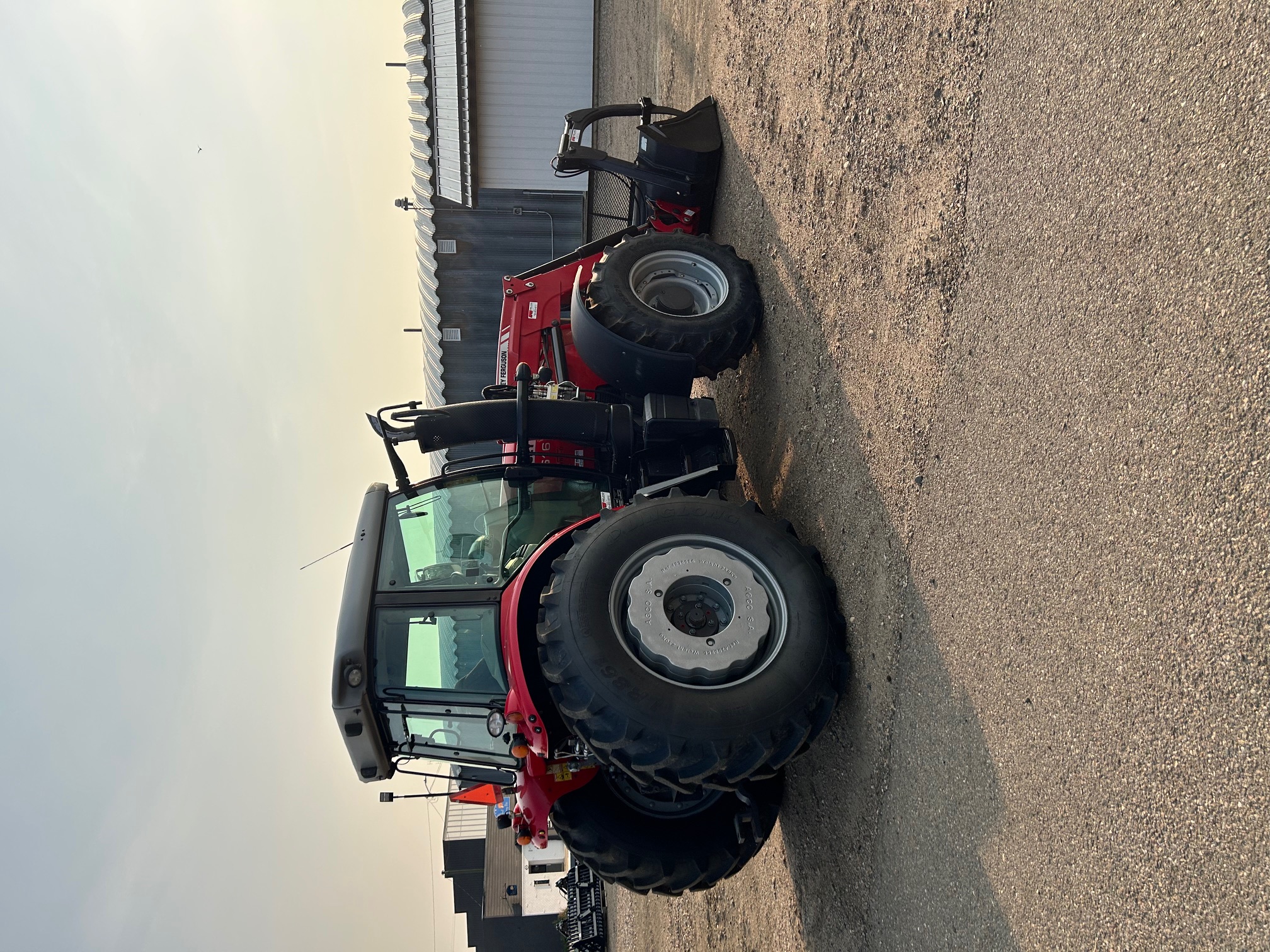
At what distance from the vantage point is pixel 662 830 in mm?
3854

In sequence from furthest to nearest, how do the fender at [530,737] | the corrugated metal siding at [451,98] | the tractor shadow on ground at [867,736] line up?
the corrugated metal siding at [451,98], the fender at [530,737], the tractor shadow on ground at [867,736]

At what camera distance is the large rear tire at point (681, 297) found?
15.3ft

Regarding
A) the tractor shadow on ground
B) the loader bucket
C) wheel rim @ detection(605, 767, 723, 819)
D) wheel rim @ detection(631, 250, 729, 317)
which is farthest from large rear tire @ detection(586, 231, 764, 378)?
wheel rim @ detection(605, 767, 723, 819)

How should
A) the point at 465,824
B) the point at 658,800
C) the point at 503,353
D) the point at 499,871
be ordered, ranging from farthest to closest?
the point at 465,824 < the point at 499,871 < the point at 503,353 < the point at 658,800

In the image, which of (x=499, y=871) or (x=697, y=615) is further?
(x=499, y=871)

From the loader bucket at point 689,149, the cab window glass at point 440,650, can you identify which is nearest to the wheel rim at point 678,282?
the loader bucket at point 689,149

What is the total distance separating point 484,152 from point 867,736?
402 inches

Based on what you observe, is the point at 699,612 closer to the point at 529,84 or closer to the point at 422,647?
the point at 422,647

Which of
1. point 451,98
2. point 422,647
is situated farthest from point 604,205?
point 422,647

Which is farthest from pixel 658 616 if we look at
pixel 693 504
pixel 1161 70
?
pixel 1161 70

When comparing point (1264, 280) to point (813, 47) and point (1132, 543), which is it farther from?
point (813, 47)

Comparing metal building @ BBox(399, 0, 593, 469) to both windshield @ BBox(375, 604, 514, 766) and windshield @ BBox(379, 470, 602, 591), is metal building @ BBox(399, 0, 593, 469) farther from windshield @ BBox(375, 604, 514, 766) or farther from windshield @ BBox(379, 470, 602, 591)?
windshield @ BBox(375, 604, 514, 766)

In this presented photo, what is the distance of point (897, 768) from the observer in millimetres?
2963

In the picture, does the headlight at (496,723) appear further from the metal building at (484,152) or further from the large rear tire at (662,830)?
the metal building at (484,152)
